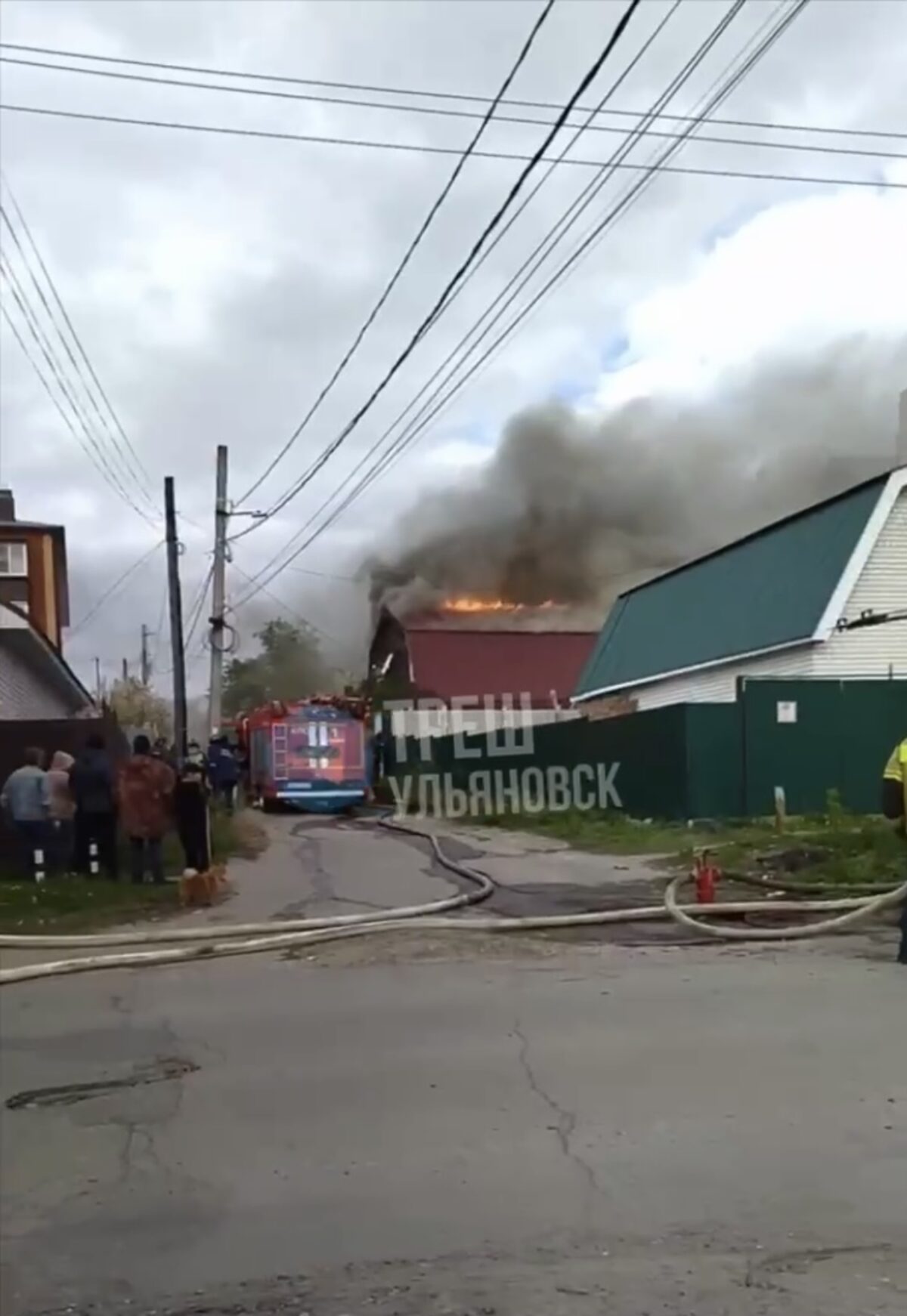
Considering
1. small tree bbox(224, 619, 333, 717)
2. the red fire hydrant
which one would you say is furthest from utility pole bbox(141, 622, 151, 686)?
the red fire hydrant

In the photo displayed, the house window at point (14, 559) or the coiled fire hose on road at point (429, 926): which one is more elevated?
the house window at point (14, 559)

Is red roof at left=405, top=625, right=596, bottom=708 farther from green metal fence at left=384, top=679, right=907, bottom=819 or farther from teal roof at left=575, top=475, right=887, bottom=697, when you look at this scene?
green metal fence at left=384, top=679, right=907, bottom=819

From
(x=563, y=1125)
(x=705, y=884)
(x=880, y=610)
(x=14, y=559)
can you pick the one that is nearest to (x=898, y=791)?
(x=705, y=884)

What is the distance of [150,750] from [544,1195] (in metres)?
2.05

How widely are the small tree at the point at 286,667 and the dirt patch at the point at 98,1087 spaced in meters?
21.6

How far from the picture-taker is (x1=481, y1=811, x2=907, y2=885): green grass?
40.8 ft

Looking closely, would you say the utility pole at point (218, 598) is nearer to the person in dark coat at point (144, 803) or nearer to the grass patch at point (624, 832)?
the grass patch at point (624, 832)

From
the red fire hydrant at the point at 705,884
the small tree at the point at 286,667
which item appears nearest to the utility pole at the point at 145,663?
the small tree at the point at 286,667

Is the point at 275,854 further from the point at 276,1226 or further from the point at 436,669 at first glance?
the point at 436,669

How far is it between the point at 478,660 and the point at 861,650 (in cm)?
1154

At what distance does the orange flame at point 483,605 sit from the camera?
29734 millimetres

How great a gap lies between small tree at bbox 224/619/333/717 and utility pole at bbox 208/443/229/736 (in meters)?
2.75

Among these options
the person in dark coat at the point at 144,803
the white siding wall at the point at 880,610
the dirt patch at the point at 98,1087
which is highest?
the white siding wall at the point at 880,610

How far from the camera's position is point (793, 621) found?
20.8 meters
